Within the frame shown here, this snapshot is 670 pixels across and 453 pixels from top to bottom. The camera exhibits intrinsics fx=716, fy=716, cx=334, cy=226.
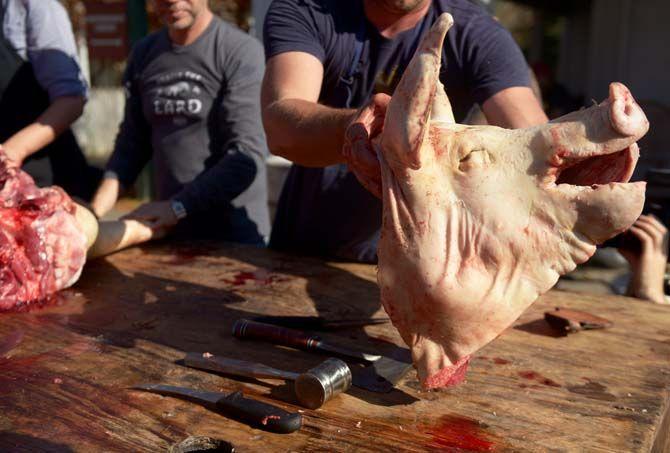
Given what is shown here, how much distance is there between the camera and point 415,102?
158cm

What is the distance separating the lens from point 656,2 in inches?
359

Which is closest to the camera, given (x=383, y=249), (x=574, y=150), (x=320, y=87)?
(x=574, y=150)

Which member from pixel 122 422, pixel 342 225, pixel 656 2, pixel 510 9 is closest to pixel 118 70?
pixel 656 2

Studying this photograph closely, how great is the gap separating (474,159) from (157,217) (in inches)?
80.9

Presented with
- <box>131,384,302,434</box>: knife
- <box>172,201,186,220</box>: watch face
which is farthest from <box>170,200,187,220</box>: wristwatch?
<box>131,384,302,434</box>: knife

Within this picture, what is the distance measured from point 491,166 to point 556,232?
218mm

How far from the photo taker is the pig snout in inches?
62.4

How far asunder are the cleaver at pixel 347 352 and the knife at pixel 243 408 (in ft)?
0.96

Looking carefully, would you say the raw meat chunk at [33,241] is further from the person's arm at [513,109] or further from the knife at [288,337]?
the person's arm at [513,109]

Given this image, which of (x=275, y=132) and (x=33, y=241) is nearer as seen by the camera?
(x=275, y=132)

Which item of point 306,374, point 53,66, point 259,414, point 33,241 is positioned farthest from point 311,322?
point 53,66

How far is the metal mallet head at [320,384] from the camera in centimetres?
173

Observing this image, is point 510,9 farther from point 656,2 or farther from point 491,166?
point 491,166

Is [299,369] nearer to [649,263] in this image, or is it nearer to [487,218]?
[487,218]
